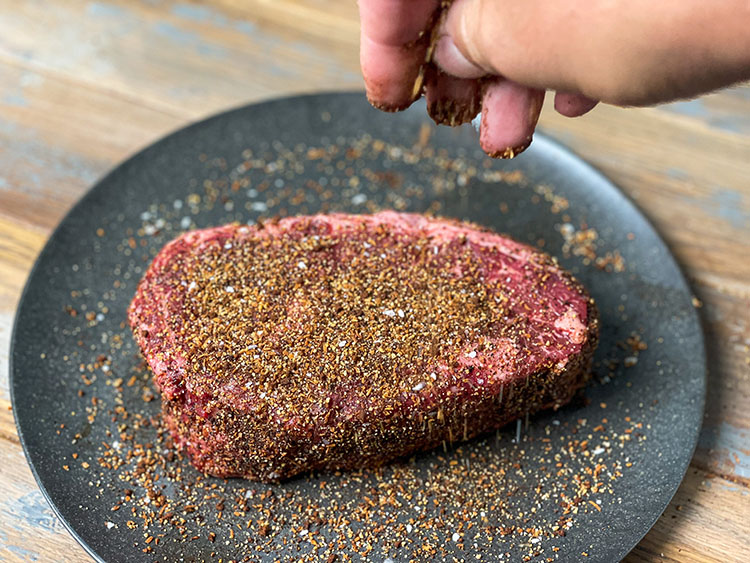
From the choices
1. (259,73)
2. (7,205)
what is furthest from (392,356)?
(259,73)

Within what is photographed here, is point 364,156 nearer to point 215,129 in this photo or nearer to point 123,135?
point 215,129

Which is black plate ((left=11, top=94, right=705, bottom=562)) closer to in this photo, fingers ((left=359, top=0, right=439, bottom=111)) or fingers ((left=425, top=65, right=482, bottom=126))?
fingers ((left=425, top=65, right=482, bottom=126))

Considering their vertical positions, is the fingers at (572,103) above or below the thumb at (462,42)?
below

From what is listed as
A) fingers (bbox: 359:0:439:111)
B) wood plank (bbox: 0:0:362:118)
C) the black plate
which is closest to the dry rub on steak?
the black plate

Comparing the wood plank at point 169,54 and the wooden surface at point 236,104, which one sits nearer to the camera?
the wooden surface at point 236,104

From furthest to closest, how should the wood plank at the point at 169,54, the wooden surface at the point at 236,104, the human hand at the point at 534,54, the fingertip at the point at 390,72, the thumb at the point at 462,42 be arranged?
the wood plank at the point at 169,54 < the wooden surface at the point at 236,104 < the fingertip at the point at 390,72 < the thumb at the point at 462,42 < the human hand at the point at 534,54

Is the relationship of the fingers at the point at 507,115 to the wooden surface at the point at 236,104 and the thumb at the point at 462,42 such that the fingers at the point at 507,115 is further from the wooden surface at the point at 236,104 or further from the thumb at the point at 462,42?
the wooden surface at the point at 236,104

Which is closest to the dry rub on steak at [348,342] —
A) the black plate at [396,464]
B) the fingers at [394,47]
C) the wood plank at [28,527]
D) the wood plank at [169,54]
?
the black plate at [396,464]

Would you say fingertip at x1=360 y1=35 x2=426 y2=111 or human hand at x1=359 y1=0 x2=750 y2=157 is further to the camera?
fingertip at x1=360 y1=35 x2=426 y2=111
